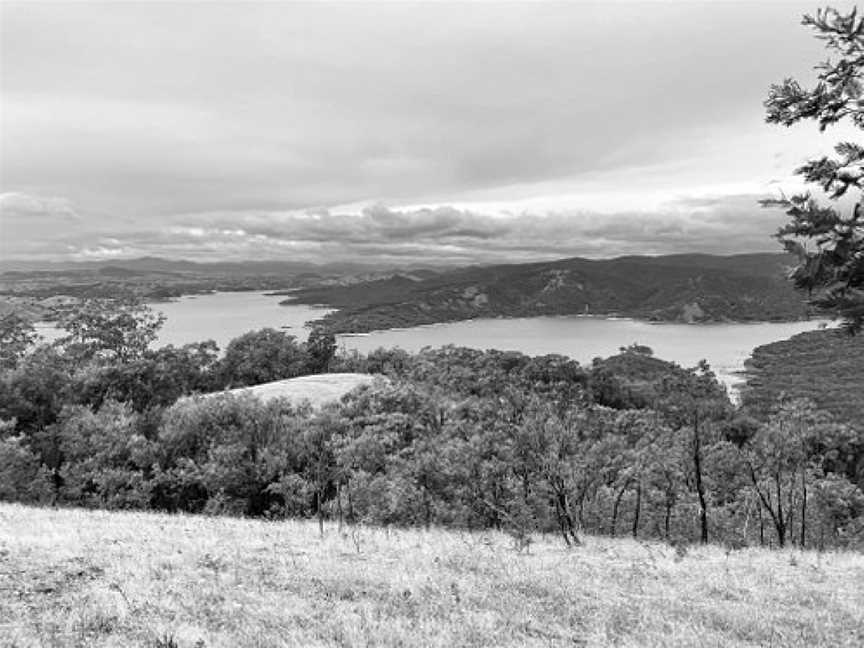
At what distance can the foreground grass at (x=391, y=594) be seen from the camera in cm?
816

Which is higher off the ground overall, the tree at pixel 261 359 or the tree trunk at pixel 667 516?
the tree at pixel 261 359

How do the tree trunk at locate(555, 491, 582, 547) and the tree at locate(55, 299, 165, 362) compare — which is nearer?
the tree trunk at locate(555, 491, 582, 547)

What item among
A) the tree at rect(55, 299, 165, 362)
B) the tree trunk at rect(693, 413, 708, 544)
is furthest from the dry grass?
the tree trunk at rect(693, 413, 708, 544)

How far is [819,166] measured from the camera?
23.7 ft

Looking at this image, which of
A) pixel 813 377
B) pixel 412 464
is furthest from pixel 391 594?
pixel 813 377

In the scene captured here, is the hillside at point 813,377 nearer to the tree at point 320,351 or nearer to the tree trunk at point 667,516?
the tree trunk at point 667,516

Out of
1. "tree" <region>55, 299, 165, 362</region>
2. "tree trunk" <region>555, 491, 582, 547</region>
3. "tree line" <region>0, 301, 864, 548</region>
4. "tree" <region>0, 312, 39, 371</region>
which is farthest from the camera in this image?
"tree" <region>55, 299, 165, 362</region>

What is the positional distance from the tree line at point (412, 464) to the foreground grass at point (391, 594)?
430 centimetres

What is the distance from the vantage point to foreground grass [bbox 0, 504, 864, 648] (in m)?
8.16

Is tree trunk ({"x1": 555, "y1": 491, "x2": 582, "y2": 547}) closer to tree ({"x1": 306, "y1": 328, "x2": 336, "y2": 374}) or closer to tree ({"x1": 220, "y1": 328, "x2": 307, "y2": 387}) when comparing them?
tree ({"x1": 220, "y1": 328, "x2": 307, "y2": 387})

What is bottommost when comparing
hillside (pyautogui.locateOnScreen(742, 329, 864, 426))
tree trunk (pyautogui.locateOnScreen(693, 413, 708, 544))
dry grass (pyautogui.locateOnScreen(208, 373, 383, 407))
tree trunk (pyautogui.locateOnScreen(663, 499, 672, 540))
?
hillside (pyautogui.locateOnScreen(742, 329, 864, 426))

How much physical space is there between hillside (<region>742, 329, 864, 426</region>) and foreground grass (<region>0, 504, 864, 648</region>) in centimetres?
9590

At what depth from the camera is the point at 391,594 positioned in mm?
10102

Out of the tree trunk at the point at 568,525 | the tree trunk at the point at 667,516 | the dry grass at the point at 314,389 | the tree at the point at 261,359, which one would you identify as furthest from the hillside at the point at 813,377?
the tree trunk at the point at 568,525
